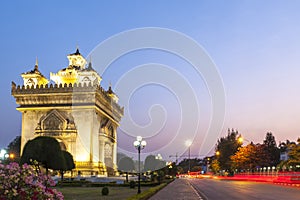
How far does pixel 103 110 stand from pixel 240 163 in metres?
40.5

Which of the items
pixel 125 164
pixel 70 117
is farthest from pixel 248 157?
pixel 70 117

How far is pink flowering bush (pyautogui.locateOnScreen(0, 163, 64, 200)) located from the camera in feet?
19.1

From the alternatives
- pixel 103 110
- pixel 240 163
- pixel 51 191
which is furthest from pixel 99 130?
pixel 51 191

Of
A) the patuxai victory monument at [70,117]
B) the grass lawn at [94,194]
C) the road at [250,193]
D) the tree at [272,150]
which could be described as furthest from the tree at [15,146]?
the road at [250,193]

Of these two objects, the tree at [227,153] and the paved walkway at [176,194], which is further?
the tree at [227,153]

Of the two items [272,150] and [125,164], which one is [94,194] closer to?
[125,164]

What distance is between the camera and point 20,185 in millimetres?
Answer: 5984

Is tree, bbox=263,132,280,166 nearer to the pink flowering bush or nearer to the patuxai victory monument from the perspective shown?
the patuxai victory monument

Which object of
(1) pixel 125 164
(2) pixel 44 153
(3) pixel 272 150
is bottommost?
(1) pixel 125 164

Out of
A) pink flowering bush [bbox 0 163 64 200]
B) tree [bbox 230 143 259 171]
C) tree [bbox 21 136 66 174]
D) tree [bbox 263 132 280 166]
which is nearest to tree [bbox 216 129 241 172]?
tree [bbox 263 132 280 166]

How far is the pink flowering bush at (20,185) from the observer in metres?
5.81

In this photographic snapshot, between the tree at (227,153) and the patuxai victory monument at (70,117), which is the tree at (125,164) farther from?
the tree at (227,153)

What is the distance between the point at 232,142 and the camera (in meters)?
109

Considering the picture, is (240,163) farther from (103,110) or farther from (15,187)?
(15,187)
